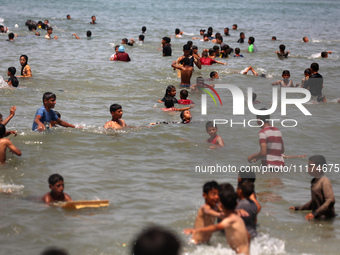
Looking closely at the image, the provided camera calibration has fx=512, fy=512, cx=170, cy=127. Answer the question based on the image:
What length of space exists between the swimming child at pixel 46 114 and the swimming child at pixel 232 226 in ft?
18.6

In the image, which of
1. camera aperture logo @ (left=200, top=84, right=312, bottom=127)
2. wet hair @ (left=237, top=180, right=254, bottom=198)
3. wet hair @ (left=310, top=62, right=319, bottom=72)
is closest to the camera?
wet hair @ (left=237, top=180, right=254, bottom=198)

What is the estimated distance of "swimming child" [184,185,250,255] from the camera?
5969 millimetres

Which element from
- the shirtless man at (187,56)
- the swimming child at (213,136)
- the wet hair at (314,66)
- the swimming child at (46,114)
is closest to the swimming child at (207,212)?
the swimming child at (213,136)

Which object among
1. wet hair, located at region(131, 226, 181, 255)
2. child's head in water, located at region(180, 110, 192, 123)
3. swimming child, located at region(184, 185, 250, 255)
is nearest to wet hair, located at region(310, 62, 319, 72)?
child's head in water, located at region(180, 110, 192, 123)

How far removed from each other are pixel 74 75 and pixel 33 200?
12224 mm

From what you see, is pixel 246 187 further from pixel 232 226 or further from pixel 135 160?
pixel 135 160

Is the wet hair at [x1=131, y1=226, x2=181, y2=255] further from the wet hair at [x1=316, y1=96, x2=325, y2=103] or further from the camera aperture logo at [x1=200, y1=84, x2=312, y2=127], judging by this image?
the wet hair at [x1=316, y1=96, x2=325, y2=103]

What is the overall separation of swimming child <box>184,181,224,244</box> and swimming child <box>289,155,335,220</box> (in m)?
1.95

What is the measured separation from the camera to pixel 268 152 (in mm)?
9781

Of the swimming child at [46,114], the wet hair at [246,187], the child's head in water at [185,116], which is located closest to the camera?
the wet hair at [246,187]

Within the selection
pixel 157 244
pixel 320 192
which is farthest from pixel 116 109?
pixel 157 244

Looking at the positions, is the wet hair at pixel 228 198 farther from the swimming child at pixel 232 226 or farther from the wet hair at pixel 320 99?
the wet hair at pixel 320 99

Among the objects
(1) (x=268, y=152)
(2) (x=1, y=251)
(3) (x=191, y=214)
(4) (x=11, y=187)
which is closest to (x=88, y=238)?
(2) (x=1, y=251)

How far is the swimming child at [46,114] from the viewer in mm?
10780
